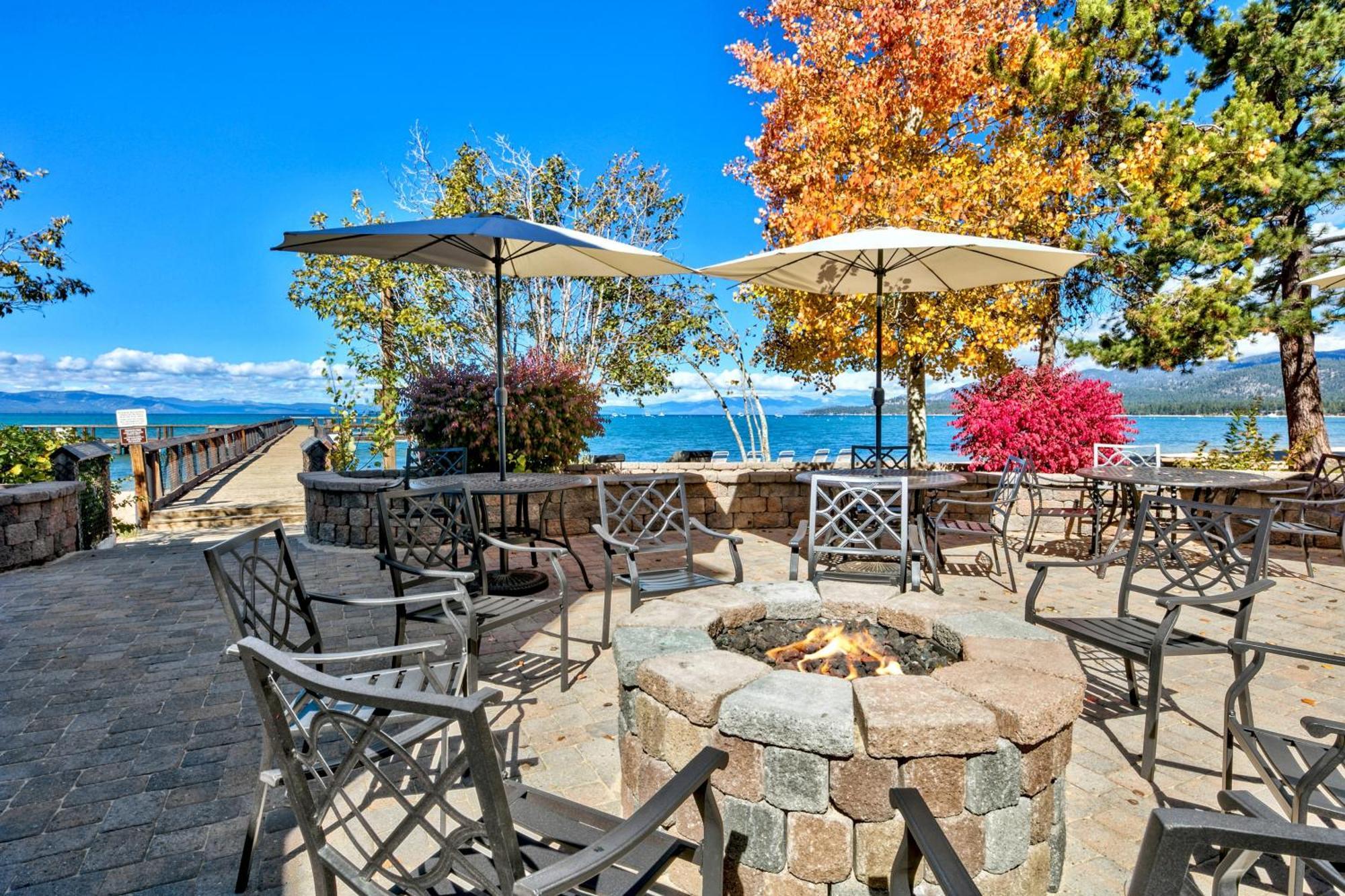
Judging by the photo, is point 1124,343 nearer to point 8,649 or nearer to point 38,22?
point 8,649

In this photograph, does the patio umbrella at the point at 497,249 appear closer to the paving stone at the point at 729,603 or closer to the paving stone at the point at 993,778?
the paving stone at the point at 729,603

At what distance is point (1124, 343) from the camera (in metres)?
9.09

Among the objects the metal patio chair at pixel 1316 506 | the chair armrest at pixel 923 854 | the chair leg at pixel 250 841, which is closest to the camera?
the chair armrest at pixel 923 854

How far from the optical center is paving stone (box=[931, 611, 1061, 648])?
212 centimetres

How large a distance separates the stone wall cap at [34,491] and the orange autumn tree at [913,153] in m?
7.56

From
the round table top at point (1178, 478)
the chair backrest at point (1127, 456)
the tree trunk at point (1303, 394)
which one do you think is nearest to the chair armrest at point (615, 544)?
the round table top at point (1178, 478)

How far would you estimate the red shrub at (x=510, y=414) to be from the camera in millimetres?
6855

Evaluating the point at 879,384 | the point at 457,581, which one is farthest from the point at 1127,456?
the point at 457,581

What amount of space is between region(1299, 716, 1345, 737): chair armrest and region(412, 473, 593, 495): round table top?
3.36 metres

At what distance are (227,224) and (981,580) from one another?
40.8 meters

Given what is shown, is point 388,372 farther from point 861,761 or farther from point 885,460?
point 861,761

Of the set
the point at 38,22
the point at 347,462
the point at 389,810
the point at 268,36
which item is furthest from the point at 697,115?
the point at 389,810

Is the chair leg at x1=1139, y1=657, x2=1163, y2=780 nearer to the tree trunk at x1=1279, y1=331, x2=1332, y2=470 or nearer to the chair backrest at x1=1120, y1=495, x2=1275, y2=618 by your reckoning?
the chair backrest at x1=1120, y1=495, x2=1275, y2=618

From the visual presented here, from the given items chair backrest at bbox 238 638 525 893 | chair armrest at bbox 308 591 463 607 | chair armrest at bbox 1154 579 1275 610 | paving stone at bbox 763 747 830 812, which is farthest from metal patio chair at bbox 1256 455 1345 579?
chair backrest at bbox 238 638 525 893
